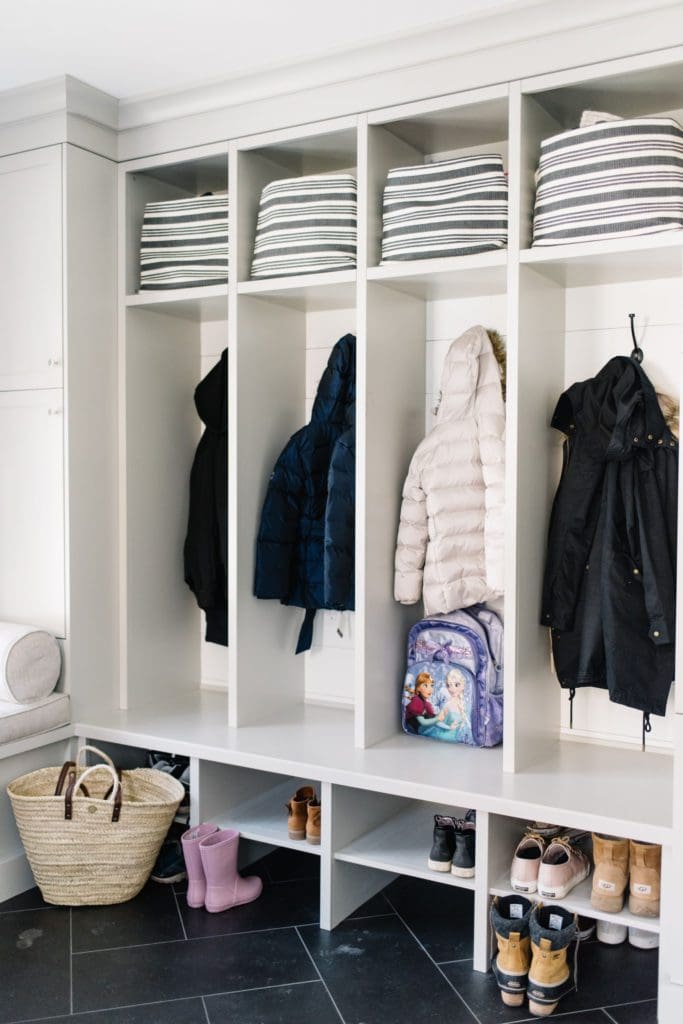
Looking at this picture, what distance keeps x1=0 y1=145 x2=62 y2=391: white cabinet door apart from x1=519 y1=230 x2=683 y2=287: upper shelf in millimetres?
1587

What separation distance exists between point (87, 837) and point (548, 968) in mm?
1390

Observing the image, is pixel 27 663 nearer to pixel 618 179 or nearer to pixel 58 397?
pixel 58 397

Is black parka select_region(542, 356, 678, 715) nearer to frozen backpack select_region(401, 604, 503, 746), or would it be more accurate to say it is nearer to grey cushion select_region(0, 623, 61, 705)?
frozen backpack select_region(401, 604, 503, 746)

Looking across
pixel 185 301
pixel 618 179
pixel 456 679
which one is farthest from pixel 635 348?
pixel 185 301

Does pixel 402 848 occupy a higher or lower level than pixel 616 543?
lower

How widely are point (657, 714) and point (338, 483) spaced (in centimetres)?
124

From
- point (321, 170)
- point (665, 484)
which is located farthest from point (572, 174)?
point (321, 170)

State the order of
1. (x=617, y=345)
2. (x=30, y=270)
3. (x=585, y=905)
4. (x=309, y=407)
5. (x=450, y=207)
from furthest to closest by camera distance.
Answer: (x=309, y=407) → (x=30, y=270) → (x=617, y=345) → (x=450, y=207) → (x=585, y=905)

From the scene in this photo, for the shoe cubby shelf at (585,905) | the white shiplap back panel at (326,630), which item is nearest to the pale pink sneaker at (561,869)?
the shoe cubby shelf at (585,905)

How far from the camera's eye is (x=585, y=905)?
103 inches

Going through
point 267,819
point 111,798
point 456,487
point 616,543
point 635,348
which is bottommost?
point 267,819

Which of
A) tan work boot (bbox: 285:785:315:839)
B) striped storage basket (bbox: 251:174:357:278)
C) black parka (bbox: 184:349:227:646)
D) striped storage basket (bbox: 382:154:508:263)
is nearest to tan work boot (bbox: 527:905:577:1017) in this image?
tan work boot (bbox: 285:785:315:839)

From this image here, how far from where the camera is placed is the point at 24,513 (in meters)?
3.44

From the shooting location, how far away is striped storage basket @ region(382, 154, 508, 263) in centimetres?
290
